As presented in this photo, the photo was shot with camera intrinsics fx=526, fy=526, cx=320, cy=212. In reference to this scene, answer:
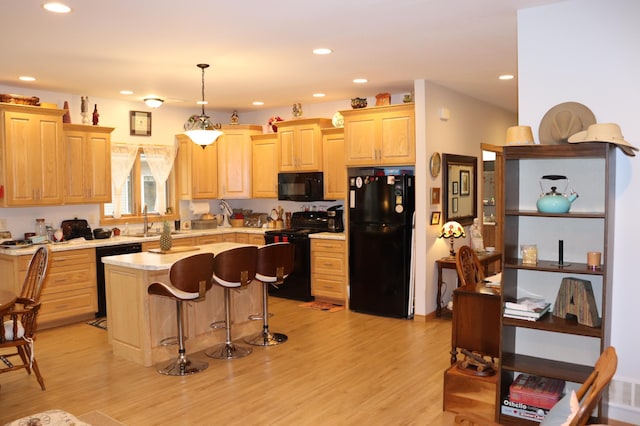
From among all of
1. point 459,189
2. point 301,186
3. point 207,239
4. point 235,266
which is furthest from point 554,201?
point 207,239

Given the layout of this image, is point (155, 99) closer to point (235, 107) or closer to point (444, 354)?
point (235, 107)

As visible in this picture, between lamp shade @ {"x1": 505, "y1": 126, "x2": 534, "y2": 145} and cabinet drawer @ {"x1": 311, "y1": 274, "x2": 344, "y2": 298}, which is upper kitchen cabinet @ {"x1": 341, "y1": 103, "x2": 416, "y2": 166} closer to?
cabinet drawer @ {"x1": 311, "y1": 274, "x2": 344, "y2": 298}

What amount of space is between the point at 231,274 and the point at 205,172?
3.54 meters

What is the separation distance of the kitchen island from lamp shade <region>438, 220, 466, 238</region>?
253 centimetres

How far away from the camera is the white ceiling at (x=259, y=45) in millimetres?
3451

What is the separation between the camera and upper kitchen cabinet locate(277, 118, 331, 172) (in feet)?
22.6

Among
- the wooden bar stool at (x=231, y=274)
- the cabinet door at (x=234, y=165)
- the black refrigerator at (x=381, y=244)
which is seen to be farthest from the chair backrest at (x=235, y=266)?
the cabinet door at (x=234, y=165)

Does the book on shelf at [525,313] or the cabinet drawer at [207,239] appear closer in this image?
the book on shelf at [525,313]

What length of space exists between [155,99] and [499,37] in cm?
378

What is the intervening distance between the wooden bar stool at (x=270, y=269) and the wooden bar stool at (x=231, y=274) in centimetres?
15

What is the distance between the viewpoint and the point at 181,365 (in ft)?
14.3

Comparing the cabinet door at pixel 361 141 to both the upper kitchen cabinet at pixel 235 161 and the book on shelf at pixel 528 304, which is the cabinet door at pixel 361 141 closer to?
the upper kitchen cabinet at pixel 235 161

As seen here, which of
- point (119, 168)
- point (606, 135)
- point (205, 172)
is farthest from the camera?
point (205, 172)

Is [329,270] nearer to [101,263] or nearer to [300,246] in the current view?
[300,246]
